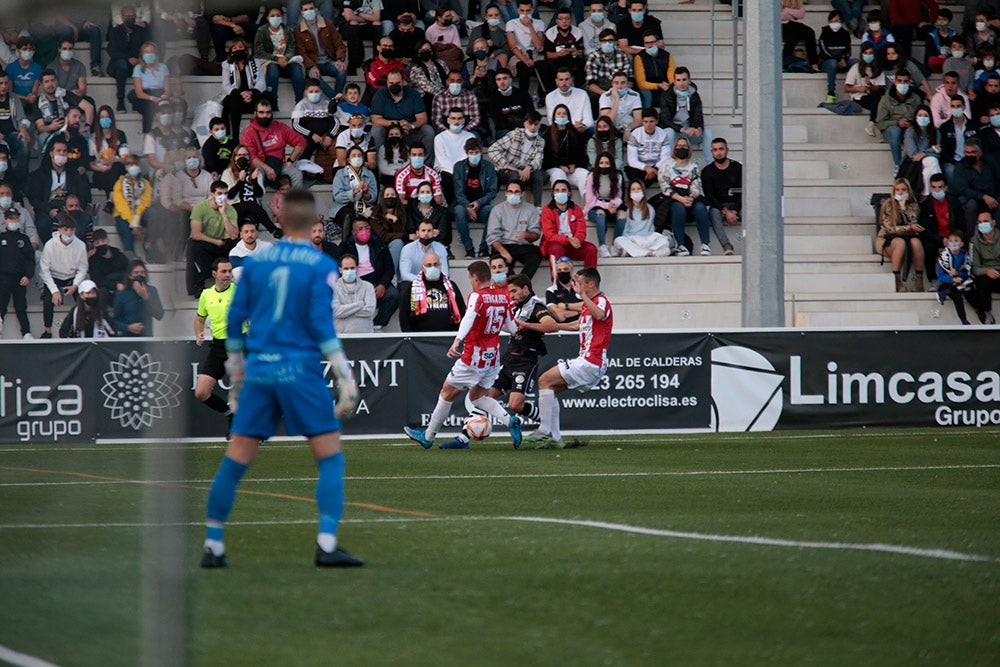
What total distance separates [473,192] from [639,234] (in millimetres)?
2887

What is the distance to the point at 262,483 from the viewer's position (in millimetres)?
11945

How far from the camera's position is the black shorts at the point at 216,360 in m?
16.0

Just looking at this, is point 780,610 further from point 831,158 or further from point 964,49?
point 964,49

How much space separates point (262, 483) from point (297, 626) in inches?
265

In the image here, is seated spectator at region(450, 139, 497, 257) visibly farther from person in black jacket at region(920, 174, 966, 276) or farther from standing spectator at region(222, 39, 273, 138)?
person in black jacket at region(920, 174, 966, 276)

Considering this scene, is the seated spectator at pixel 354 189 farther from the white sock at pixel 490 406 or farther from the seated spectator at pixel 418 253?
the white sock at pixel 490 406

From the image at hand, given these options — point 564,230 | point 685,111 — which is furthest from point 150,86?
point 685,111

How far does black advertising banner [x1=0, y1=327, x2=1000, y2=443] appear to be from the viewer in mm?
17672

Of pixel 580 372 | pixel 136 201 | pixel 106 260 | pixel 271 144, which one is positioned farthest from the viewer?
pixel 271 144

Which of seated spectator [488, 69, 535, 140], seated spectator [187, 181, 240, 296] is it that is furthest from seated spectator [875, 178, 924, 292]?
seated spectator [187, 181, 240, 296]

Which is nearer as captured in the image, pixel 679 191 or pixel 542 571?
pixel 542 571

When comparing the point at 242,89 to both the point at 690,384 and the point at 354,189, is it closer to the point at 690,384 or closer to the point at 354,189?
the point at 354,189

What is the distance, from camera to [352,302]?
783 inches

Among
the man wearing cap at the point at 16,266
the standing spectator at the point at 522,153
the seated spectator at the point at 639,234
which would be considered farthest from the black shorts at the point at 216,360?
the seated spectator at the point at 639,234
